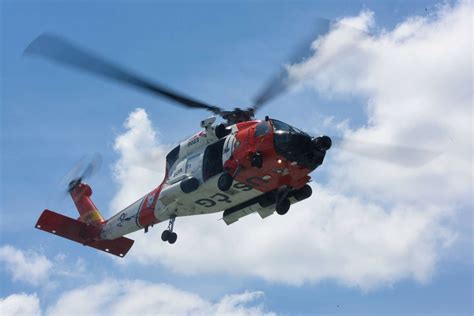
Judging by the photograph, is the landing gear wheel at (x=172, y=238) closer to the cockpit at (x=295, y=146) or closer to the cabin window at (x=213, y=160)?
the cabin window at (x=213, y=160)

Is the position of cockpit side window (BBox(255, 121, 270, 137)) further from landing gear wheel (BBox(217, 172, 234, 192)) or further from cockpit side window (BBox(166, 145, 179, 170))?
cockpit side window (BBox(166, 145, 179, 170))

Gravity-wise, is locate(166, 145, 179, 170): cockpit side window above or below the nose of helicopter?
above

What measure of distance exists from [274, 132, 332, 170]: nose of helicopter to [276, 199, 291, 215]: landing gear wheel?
85.4 inches

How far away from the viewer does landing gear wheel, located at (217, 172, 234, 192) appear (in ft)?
84.3

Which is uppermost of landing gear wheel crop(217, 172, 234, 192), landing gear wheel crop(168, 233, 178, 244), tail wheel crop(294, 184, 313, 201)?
tail wheel crop(294, 184, 313, 201)

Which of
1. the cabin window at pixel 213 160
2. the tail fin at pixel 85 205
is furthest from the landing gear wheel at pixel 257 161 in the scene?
the tail fin at pixel 85 205

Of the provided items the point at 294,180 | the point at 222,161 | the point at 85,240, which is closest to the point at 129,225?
the point at 85,240

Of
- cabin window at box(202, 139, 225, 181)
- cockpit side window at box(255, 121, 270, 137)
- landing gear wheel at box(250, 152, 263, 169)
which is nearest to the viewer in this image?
landing gear wheel at box(250, 152, 263, 169)

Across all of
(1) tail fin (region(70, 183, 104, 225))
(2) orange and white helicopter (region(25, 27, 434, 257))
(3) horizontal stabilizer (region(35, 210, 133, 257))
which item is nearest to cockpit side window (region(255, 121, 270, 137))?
(2) orange and white helicopter (region(25, 27, 434, 257))

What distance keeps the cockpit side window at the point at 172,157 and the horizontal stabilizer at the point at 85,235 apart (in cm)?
631

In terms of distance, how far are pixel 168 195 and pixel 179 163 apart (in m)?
1.47

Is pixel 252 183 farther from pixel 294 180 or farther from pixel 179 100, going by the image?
pixel 179 100

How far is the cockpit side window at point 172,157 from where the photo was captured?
29172 mm

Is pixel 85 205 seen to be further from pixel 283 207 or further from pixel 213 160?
pixel 283 207
